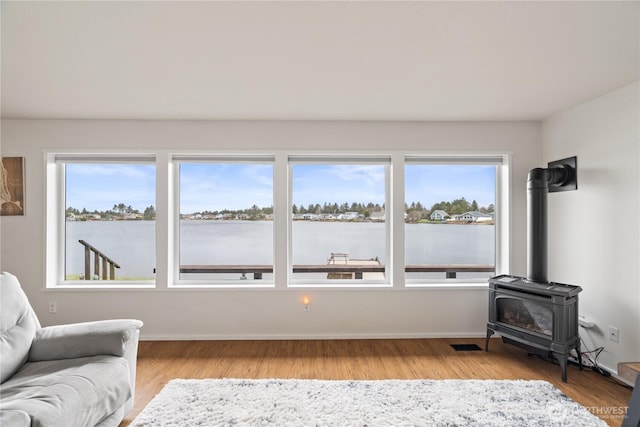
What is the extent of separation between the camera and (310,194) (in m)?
3.74

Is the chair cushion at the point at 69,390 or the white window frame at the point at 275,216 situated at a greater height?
the white window frame at the point at 275,216

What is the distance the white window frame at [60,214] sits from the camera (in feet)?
11.5

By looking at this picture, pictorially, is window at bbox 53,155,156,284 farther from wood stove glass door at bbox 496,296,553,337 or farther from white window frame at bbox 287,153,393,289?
wood stove glass door at bbox 496,296,553,337

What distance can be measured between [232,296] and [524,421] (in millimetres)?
2757

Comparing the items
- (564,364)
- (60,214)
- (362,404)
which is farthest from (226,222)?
(564,364)

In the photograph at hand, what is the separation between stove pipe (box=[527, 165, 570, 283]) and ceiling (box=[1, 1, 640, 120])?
68cm

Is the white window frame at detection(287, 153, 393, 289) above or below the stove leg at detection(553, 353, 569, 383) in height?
above

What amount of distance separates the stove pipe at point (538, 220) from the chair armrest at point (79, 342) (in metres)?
3.47

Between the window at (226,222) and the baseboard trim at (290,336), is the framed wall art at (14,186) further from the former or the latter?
the baseboard trim at (290,336)

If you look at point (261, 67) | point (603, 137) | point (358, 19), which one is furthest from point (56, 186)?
point (603, 137)

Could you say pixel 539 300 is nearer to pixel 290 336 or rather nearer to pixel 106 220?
pixel 290 336

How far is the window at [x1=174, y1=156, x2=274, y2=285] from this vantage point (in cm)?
370

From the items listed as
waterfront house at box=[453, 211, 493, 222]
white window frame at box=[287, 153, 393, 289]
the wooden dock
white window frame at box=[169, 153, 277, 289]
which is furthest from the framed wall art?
waterfront house at box=[453, 211, 493, 222]

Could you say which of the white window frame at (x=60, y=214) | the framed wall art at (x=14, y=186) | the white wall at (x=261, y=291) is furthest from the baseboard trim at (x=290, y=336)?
the framed wall art at (x=14, y=186)
